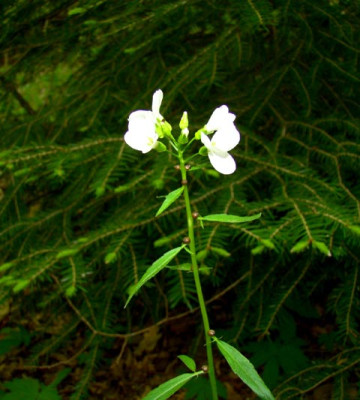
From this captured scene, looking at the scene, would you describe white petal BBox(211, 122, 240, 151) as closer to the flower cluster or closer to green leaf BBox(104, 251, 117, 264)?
the flower cluster

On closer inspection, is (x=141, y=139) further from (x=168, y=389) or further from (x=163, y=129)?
(x=168, y=389)

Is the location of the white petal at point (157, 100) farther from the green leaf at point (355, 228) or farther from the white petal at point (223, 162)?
the green leaf at point (355, 228)

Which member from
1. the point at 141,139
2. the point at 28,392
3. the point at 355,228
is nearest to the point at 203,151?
the point at 141,139

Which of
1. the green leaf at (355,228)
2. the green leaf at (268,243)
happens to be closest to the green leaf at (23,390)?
the green leaf at (268,243)

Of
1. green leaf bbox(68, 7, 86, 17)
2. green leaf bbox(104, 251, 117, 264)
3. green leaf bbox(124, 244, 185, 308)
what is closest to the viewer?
green leaf bbox(124, 244, 185, 308)

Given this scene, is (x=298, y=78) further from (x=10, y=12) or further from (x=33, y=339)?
(x=33, y=339)

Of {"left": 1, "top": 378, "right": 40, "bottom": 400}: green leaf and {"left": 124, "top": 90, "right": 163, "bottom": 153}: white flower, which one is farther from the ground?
{"left": 124, "top": 90, "right": 163, "bottom": 153}: white flower

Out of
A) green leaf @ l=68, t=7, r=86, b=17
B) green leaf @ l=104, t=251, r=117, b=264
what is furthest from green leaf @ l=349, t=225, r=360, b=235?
green leaf @ l=68, t=7, r=86, b=17

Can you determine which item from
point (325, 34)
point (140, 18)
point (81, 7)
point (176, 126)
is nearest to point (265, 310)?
point (176, 126)

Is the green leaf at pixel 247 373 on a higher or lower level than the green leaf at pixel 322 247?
higher
